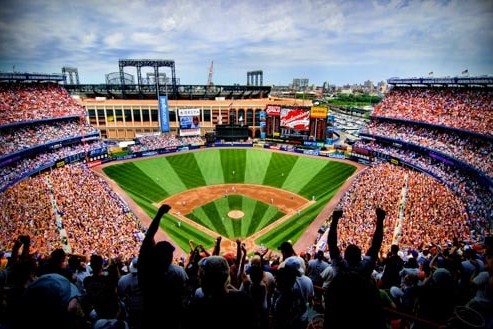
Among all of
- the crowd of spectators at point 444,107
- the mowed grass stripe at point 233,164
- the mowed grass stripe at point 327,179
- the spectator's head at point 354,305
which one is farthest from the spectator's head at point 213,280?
the mowed grass stripe at point 233,164

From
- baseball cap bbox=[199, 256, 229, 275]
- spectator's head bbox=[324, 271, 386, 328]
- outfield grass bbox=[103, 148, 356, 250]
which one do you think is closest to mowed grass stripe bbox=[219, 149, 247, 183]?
outfield grass bbox=[103, 148, 356, 250]

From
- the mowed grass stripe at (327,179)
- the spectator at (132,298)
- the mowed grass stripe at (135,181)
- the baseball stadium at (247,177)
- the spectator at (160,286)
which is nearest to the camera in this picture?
the spectator at (160,286)

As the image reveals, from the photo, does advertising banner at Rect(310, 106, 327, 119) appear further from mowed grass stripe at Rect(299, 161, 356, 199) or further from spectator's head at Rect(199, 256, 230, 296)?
spectator's head at Rect(199, 256, 230, 296)

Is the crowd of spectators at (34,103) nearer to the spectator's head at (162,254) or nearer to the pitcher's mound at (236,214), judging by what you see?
the pitcher's mound at (236,214)

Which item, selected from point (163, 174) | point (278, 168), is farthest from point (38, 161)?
point (278, 168)

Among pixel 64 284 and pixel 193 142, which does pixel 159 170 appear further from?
pixel 64 284

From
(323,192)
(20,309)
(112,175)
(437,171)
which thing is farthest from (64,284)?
(112,175)

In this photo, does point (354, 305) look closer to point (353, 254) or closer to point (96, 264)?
point (353, 254)
